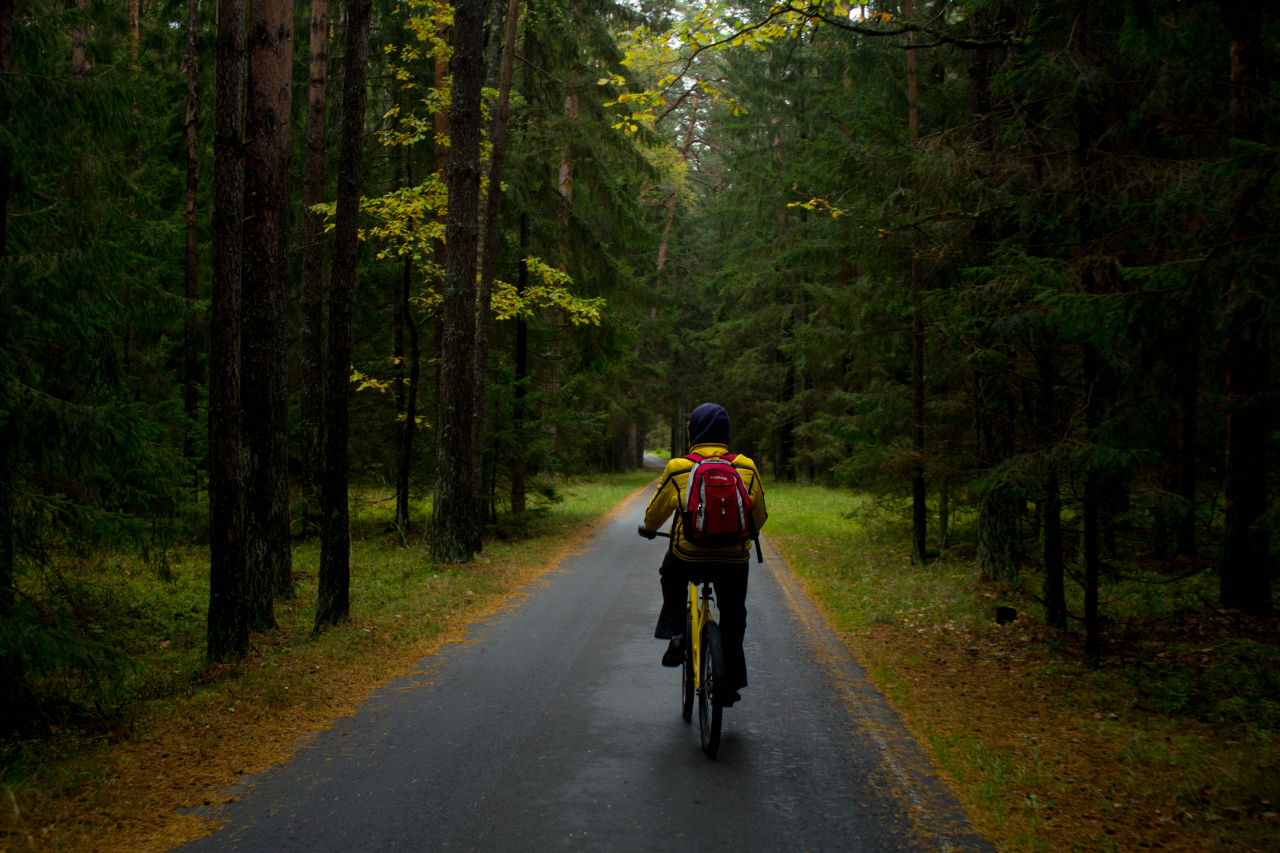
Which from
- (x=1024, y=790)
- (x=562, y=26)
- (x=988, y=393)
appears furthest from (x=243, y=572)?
(x=562, y=26)

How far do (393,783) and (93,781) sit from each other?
5.76ft

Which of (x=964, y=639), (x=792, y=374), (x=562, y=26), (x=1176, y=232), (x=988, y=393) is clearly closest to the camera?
(x=1176, y=232)

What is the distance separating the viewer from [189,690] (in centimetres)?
661

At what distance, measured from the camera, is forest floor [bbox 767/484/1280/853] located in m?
4.35

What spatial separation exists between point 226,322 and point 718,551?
16.6 feet

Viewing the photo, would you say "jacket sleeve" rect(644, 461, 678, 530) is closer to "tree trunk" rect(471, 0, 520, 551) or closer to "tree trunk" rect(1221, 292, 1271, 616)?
"tree trunk" rect(1221, 292, 1271, 616)

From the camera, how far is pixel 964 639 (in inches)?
348

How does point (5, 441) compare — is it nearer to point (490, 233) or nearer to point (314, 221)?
point (314, 221)

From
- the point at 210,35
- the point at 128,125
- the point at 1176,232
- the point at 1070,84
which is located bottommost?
the point at 1176,232

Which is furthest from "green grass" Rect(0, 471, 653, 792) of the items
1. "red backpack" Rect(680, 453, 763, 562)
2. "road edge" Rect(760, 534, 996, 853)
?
"road edge" Rect(760, 534, 996, 853)

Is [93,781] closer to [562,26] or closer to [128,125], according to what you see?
[128,125]

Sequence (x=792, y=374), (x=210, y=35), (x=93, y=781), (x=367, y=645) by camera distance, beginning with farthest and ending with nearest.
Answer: (x=792, y=374) → (x=210, y=35) → (x=367, y=645) → (x=93, y=781)

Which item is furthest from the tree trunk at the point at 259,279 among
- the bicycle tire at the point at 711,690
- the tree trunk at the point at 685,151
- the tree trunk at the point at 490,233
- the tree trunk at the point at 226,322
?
the tree trunk at the point at 685,151

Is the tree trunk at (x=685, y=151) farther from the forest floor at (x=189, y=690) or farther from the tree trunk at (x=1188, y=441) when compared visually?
the tree trunk at (x=1188, y=441)
